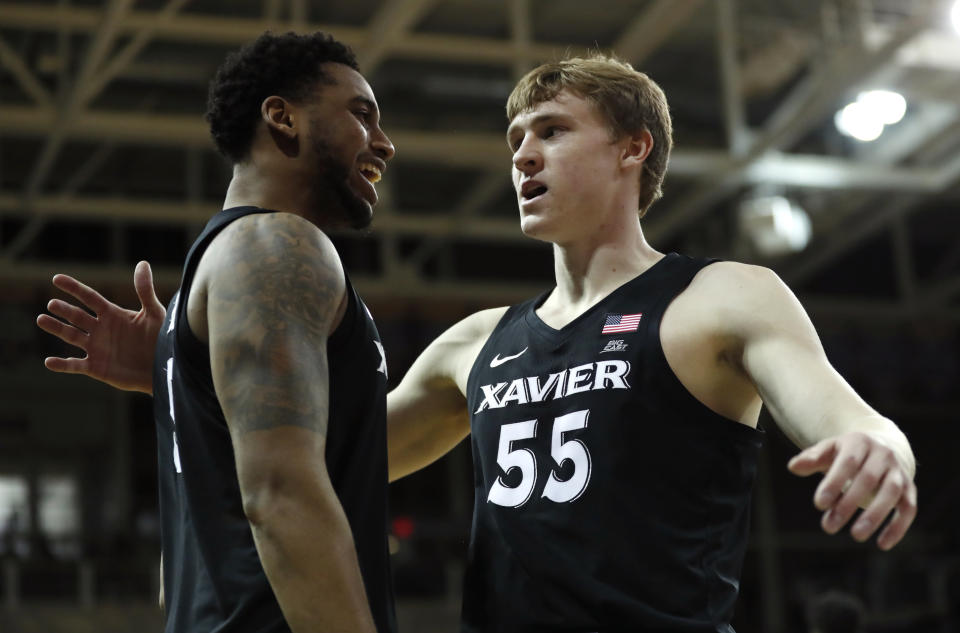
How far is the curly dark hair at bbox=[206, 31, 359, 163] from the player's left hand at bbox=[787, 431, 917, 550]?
1.37 metres

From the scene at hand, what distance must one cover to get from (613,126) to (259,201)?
Result: 1.09m

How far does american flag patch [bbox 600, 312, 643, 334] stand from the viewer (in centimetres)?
310

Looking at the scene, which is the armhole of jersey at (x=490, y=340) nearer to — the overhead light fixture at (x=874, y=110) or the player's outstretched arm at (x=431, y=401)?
the player's outstretched arm at (x=431, y=401)

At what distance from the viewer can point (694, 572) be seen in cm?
288

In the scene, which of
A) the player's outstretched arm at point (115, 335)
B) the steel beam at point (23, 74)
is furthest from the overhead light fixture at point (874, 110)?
the player's outstretched arm at point (115, 335)

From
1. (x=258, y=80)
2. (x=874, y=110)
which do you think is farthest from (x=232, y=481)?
(x=874, y=110)

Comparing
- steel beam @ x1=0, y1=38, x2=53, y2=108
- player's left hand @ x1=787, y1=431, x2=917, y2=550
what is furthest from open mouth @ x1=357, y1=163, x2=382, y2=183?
steel beam @ x1=0, y1=38, x2=53, y2=108

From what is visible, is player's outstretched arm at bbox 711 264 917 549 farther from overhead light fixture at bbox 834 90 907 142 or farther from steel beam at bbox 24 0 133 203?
overhead light fixture at bbox 834 90 907 142

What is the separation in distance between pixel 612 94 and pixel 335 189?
961 mm

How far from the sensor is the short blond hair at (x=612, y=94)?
336 cm

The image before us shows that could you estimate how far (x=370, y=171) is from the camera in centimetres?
286

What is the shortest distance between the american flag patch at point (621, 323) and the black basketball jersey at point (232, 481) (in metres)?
0.67

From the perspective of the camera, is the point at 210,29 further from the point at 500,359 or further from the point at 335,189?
the point at 335,189

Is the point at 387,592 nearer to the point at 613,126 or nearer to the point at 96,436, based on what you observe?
the point at 613,126
